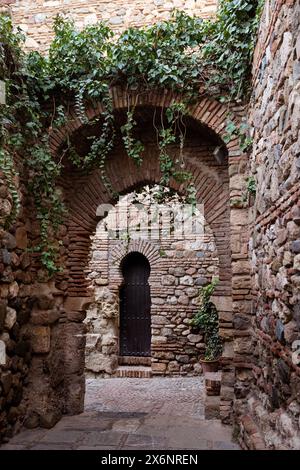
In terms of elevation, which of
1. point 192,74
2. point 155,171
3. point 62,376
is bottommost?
point 62,376

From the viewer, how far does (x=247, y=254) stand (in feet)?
12.8

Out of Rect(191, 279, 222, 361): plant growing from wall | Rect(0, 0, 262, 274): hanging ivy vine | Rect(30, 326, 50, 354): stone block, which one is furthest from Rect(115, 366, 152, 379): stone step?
Rect(0, 0, 262, 274): hanging ivy vine

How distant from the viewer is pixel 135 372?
7.75 meters

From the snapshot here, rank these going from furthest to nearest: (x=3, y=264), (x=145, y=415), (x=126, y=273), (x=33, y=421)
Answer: (x=126, y=273) < (x=145, y=415) < (x=33, y=421) < (x=3, y=264)

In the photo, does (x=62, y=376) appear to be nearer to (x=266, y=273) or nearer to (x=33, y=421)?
(x=33, y=421)

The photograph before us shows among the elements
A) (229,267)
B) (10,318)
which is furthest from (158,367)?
(10,318)

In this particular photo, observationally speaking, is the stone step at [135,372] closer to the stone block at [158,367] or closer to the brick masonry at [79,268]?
the stone block at [158,367]

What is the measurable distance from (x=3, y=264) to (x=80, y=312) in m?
1.34

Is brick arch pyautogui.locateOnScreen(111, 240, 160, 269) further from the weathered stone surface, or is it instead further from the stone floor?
the weathered stone surface

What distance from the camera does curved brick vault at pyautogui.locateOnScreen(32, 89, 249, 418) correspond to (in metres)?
4.00

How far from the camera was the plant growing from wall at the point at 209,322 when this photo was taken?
7145 millimetres

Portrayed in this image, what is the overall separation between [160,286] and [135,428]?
3999 millimetres

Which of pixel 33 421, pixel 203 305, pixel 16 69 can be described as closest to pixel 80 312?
pixel 33 421

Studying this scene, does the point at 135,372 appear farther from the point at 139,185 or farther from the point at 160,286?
the point at 139,185
